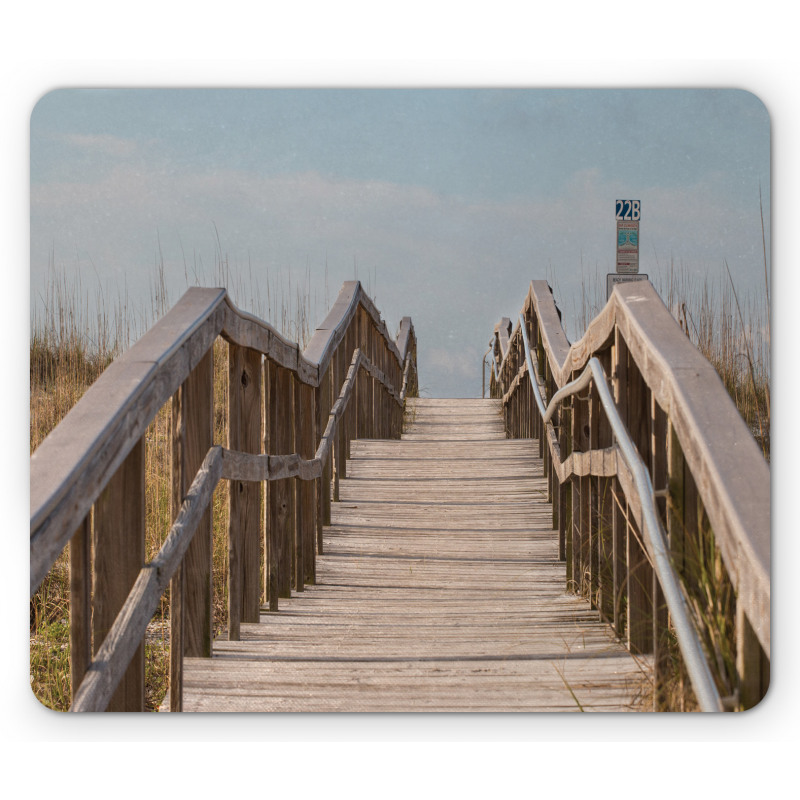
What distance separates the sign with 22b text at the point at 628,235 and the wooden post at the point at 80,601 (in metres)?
2.15

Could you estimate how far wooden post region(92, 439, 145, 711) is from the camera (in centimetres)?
188

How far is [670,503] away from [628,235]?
1.39 metres

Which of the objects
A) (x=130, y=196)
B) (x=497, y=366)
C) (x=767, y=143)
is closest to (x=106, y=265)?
(x=130, y=196)

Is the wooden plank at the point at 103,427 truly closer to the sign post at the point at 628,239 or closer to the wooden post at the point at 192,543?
the wooden post at the point at 192,543

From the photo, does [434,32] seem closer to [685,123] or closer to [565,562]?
[685,123]

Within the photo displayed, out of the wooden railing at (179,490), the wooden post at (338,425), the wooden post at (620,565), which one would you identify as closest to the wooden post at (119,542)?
the wooden railing at (179,490)

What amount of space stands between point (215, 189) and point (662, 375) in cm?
183

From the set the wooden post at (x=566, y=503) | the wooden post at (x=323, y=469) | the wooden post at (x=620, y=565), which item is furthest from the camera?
the wooden post at (x=323, y=469)

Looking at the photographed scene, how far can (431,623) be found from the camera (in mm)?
2947

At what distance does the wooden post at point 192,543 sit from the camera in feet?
7.12

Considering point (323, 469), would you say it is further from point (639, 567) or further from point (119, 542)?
point (119, 542)

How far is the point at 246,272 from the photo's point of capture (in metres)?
3.54

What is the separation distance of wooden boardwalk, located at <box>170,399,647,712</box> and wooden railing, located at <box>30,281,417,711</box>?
14cm

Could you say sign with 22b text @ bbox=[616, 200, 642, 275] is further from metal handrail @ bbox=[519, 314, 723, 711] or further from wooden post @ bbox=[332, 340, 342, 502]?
wooden post @ bbox=[332, 340, 342, 502]
